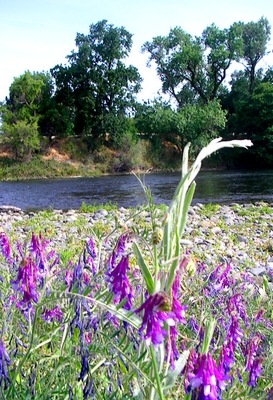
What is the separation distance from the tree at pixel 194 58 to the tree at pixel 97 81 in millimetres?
2956

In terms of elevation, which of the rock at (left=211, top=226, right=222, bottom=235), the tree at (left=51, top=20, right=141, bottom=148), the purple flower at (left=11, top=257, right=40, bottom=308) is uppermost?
the tree at (left=51, top=20, right=141, bottom=148)

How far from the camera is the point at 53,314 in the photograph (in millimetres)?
1745

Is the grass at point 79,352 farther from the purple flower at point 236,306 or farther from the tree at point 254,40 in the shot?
the tree at point 254,40

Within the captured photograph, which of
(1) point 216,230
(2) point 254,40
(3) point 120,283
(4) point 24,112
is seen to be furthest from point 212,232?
(2) point 254,40

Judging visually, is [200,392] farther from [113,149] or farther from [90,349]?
[113,149]

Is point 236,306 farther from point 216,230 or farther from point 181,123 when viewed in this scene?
point 181,123

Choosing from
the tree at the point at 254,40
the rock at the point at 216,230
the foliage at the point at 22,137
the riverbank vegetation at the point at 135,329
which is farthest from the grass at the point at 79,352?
the tree at the point at 254,40

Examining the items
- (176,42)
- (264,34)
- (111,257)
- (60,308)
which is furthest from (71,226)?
(264,34)

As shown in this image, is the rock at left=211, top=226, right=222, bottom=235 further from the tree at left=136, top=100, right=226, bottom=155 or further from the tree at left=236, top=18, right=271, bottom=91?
the tree at left=236, top=18, right=271, bottom=91

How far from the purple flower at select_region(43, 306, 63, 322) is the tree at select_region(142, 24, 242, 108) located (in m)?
39.5

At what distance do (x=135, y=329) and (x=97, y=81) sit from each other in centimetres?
3808

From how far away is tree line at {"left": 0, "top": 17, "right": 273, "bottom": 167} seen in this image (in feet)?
122

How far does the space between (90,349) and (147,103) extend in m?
39.2

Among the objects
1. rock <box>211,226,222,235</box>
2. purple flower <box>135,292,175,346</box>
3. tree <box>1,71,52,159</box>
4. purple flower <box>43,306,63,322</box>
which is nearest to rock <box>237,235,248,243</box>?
rock <box>211,226,222,235</box>
